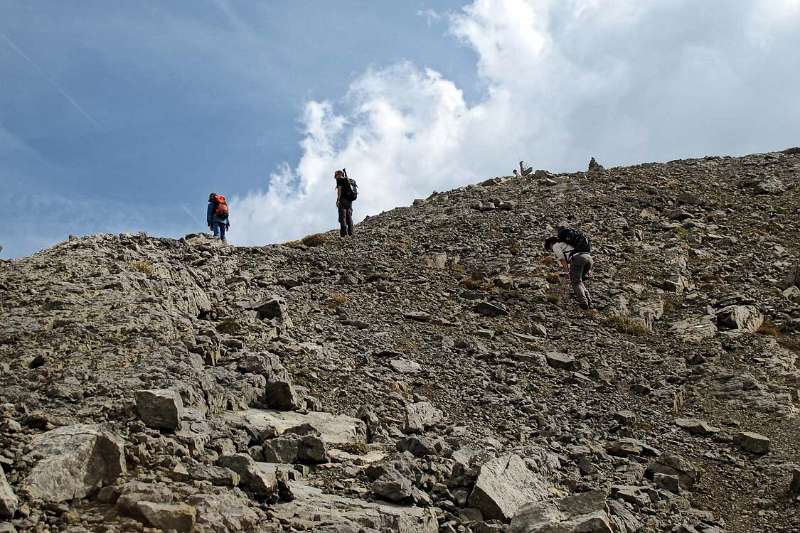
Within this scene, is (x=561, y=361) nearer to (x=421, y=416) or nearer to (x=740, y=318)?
(x=421, y=416)

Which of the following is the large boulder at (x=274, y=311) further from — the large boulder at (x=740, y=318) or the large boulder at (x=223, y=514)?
the large boulder at (x=740, y=318)

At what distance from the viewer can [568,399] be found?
1321cm

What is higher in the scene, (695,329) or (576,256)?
(576,256)

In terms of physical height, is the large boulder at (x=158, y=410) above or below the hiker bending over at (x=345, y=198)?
below

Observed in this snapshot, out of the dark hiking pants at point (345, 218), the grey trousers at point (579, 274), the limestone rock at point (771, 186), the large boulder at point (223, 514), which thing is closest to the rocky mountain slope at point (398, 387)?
the large boulder at point (223, 514)

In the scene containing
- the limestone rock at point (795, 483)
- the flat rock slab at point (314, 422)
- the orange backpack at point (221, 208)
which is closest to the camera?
the flat rock slab at point (314, 422)

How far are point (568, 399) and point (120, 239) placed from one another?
10706mm

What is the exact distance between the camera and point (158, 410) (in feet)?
25.6

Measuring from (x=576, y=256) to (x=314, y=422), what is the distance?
11121 mm

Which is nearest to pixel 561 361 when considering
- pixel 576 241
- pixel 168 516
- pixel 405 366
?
pixel 405 366

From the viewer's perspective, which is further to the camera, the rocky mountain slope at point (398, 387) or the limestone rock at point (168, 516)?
the rocky mountain slope at point (398, 387)

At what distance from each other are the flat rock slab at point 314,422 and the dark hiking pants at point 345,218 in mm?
14526

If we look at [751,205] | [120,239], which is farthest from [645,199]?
[120,239]

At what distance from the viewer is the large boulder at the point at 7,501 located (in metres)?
5.82
